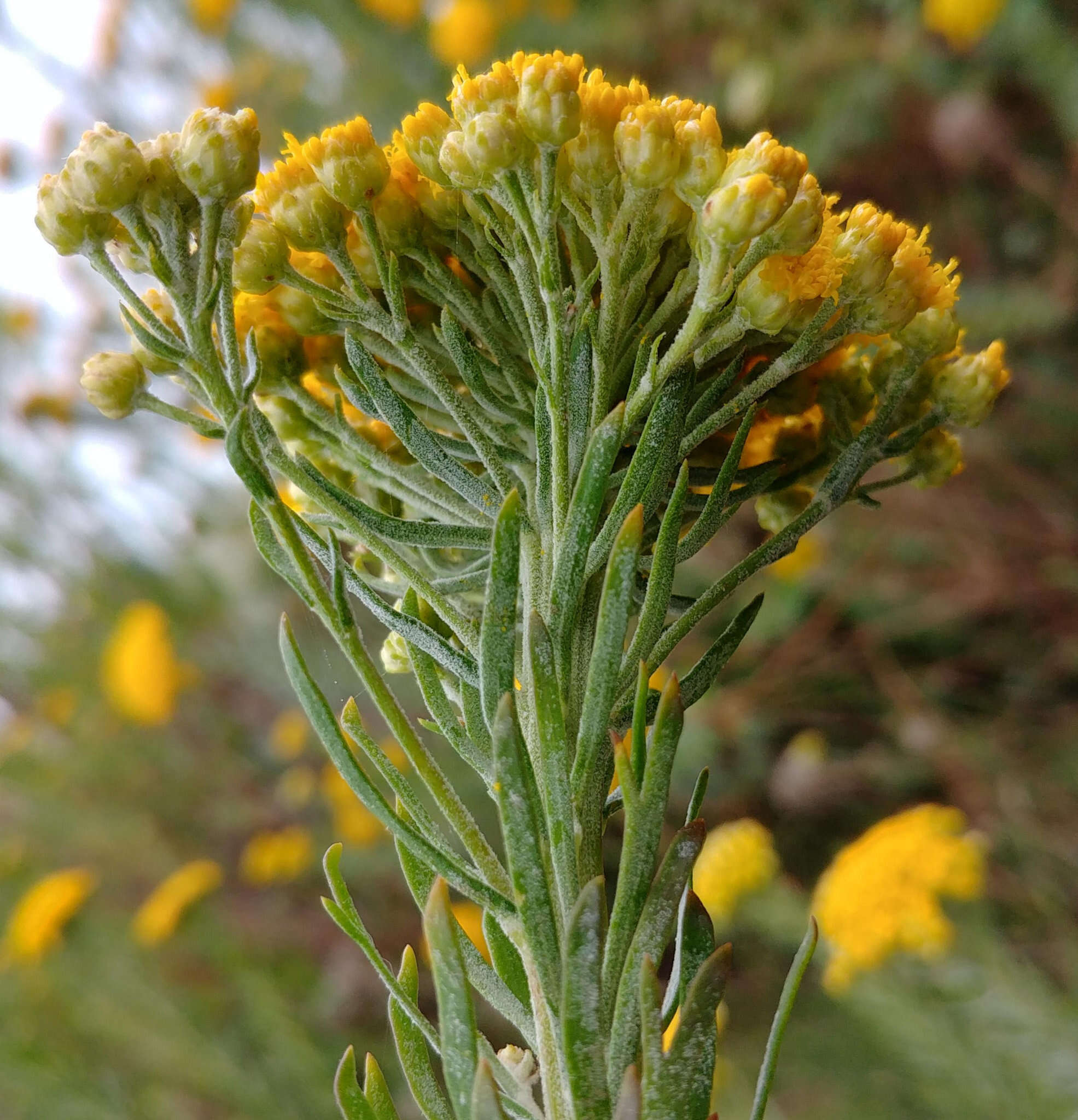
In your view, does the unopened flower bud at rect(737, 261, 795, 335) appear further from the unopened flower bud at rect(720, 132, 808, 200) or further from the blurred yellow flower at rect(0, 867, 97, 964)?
the blurred yellow flower at rect(0, 867, 97, 964)

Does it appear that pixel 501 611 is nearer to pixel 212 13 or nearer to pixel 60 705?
pixel 212 13

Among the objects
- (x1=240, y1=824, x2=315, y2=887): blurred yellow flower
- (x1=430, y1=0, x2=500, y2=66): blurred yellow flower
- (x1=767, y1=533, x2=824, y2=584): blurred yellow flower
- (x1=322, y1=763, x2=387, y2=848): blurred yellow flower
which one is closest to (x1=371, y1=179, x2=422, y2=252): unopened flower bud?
(x1=767, y1=533, x2=824, y2=584): blurred yellow flower

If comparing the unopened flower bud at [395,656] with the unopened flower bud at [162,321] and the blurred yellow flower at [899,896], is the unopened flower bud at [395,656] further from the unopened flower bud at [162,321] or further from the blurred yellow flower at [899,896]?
the blurred yellow flower at [899,896]

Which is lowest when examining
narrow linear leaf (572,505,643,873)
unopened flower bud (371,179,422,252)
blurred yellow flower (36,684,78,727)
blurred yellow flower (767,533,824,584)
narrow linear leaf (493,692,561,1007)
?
narrow linear leaf (493,692,561,1007)

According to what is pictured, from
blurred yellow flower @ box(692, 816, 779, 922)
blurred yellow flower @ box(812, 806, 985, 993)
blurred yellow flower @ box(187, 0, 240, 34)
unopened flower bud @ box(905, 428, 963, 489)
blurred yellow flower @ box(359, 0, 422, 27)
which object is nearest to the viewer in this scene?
unopened flower bud @ box(905, 428, 963, 489)

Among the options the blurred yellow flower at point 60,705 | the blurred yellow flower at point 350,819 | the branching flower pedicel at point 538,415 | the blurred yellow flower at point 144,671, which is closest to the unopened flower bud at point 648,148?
the branching flower pedicel at point 538,415
